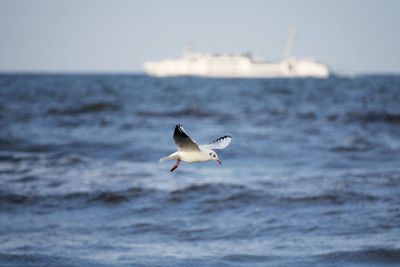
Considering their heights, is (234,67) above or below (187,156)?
above

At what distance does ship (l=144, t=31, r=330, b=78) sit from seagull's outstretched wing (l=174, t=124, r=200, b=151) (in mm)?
110212

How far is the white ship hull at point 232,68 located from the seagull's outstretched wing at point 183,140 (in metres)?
110

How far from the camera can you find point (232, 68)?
116 m

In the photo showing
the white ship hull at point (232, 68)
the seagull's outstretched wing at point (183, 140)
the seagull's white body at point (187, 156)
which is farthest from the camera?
the white ship hull at point (232, 68)

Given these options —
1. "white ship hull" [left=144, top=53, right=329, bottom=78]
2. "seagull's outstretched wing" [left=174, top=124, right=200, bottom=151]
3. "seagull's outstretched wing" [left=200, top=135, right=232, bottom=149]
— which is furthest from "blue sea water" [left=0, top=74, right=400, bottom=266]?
"white ship hull" [left=144, top=53, right=329, bottom=78]

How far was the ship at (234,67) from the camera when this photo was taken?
115812 mm

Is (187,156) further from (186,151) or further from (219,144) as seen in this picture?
(219,144)

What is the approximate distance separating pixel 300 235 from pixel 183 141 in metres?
3.68

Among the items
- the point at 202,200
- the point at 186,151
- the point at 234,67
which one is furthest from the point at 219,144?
the point at 234,67

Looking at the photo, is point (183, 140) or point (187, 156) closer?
point (183, 140)

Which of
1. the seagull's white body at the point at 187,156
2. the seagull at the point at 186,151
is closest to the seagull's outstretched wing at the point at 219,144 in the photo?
the seagull at the point at 186,151

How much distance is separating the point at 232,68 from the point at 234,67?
22.1 inches

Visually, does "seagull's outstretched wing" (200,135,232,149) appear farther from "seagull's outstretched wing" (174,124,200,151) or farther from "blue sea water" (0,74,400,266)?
"blue sea water" (0,74,400,266)

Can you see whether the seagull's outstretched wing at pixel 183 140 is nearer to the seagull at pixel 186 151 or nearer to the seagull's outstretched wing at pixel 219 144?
the seagull at pixel 186 151
